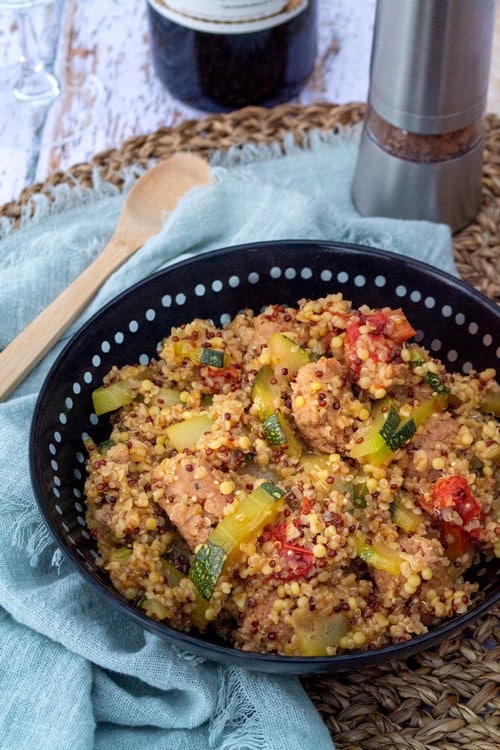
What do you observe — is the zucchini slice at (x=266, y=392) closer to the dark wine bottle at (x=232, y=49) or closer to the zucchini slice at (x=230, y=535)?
the zucchini slice at (x=230, y=535)

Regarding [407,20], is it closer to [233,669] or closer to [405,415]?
[405,415]

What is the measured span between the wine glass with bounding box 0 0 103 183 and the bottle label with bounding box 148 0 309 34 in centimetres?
86

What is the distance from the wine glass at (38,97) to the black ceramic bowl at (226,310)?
1.77m

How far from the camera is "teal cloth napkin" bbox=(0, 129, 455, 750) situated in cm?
242

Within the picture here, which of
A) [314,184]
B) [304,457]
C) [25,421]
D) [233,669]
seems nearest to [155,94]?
[314,184]

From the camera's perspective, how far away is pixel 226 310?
10.3 feet

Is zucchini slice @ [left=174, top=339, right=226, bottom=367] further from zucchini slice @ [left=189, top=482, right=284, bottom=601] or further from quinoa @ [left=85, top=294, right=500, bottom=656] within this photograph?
zucchini slice @ [left=189, top=482, right=284, bottom=601]

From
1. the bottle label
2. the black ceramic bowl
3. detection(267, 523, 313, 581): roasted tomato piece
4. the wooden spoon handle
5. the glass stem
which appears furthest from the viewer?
the glass stem

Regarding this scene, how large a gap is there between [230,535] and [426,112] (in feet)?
6.21

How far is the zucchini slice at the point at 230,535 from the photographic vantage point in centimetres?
232

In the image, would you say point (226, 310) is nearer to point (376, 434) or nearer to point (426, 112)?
point (376, 434)

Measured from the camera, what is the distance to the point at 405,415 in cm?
258

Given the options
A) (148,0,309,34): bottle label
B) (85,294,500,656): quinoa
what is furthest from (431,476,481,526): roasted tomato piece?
(148,0,309,34): bottle label

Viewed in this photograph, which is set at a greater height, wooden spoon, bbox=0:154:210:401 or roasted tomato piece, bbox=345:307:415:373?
roasted tomato piece, bbox=345:307:415:373
